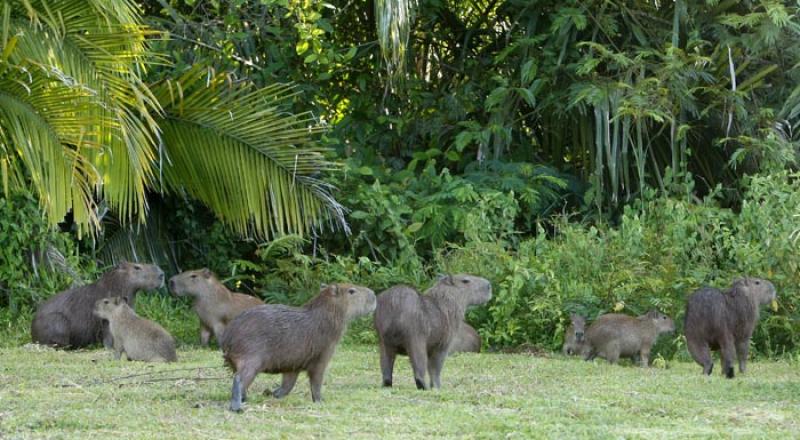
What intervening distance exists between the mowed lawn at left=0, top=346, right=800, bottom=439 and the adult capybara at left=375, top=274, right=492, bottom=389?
152mm

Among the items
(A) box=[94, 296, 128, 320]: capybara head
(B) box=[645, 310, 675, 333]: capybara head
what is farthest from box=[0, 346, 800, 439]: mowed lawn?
(A) box=[94, 296, 128, 320]: capybara head

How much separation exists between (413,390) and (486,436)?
1570mm

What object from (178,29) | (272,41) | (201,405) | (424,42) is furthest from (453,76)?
(201,405)

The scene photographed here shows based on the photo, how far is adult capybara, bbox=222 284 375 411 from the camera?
268 inches

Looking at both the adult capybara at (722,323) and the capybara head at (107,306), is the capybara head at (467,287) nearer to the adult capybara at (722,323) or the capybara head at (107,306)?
the adult capybara at (722,323)

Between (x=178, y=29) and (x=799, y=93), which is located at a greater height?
(x=178, y=29)

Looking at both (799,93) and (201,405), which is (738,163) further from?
(201,405)

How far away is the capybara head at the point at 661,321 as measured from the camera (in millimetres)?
9523

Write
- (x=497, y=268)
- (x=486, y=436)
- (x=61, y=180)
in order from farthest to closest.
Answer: (x=497, y=268) → (x=61, y=180) → (x=486, y=436)

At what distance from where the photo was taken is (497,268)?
1058 cm

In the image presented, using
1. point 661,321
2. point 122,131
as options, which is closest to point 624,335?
point 661,321

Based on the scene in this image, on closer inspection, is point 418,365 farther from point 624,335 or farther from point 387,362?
point 624,335

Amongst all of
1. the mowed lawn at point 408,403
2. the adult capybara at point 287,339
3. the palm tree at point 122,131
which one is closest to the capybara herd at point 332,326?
the adult capybara at point 287,339

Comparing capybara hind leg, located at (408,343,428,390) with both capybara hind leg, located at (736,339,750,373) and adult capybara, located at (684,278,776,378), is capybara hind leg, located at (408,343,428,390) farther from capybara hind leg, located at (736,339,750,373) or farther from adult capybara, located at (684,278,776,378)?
capybara hind leg, located at (736,339,750,373)
